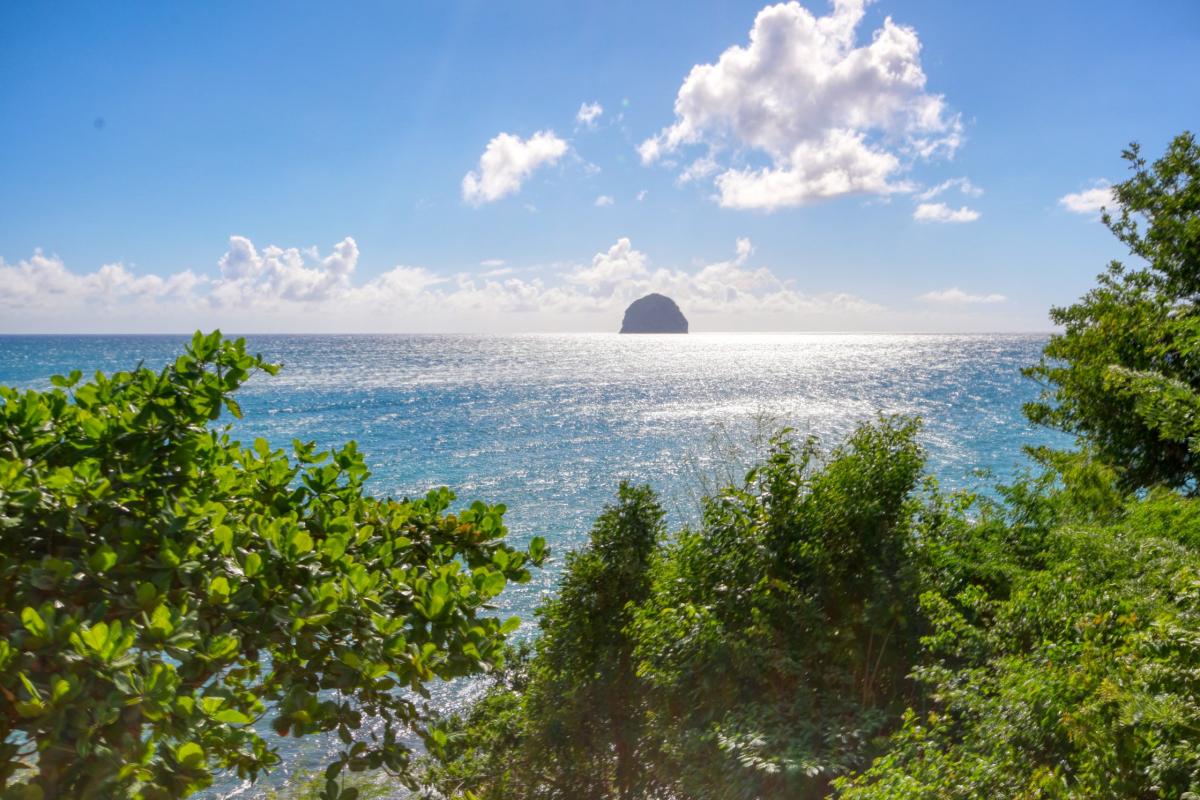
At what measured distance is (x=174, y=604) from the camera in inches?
119

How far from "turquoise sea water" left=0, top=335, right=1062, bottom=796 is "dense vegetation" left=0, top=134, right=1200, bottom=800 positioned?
2.97 meters

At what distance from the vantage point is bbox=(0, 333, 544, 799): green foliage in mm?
2244

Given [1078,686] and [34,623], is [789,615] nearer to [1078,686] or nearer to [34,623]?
[1078,686]

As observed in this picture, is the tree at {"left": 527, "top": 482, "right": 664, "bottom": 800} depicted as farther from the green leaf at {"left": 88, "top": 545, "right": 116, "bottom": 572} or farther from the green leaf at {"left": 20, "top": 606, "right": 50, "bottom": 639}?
the green leaf at {"left": 20, "top": 606, "right": 50, "bottom": 639}

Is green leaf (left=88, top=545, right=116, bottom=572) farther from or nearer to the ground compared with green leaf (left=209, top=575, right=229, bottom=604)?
farther from the ground

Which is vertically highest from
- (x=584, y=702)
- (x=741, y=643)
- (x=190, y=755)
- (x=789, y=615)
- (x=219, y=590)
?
(x=219, y=590)

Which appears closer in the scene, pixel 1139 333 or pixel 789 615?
pixel 789 615

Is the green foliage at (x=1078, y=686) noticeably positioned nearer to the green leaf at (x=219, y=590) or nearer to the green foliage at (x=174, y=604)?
the green foliage at (x=174, y=604)

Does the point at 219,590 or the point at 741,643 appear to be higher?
the point at 219,590

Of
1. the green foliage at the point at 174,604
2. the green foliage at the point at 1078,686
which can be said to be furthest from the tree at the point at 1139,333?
the green foliage at the point at 174,604

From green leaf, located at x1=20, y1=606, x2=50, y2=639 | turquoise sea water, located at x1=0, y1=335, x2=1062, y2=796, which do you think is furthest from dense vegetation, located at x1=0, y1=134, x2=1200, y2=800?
turquoise sea water, located at x1=0, y1=335, x2=1062, y2=796

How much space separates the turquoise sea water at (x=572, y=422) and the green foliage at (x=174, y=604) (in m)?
9.94

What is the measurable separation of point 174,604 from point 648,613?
8557 mm

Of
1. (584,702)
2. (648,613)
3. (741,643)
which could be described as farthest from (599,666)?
(741,643)
